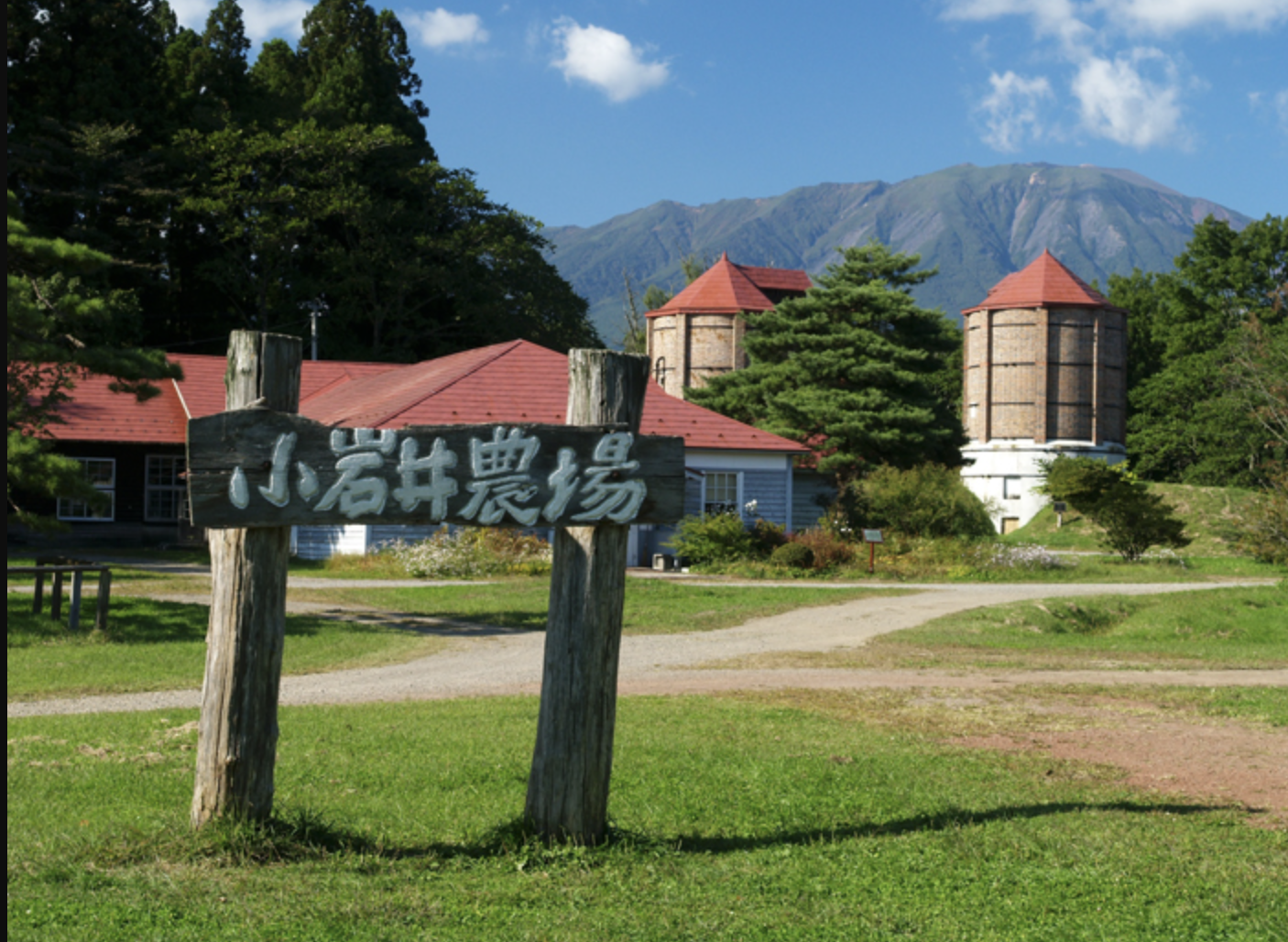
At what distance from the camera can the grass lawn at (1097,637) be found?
14.2 m

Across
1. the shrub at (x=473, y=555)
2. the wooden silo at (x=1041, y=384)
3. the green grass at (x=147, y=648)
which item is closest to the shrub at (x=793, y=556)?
the shrub at (x=473, y=555)

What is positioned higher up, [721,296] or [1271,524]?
[721,296]

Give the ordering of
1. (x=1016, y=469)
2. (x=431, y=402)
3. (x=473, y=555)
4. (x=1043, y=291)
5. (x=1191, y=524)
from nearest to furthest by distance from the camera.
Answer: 1. (x=473, y=555)
2. (x=431, y=402)
3. (x=1191, y=524)
4. (x=1043, y=291)
5. (x=1016, y=469)

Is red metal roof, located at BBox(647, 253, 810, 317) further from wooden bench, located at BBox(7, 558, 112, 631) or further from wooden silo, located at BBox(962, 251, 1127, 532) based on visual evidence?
wooden bench, located at BBox(7, 558, 112, 631)

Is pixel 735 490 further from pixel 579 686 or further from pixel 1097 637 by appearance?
pixel 579 686

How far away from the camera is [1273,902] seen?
4957 millimetres

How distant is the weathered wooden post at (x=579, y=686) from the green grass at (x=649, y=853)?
177 mm

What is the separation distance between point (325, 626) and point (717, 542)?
12.9 m

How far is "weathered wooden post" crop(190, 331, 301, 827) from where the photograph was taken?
5.40 meters

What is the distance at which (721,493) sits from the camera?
30312mm

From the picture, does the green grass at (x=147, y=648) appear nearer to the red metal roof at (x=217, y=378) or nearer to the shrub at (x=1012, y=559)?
the shrub at (x=1012, y=559)

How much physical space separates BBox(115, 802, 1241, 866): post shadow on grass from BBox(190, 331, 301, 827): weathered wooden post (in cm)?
11

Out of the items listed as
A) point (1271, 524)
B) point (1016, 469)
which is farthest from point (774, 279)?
point (1271, 524)

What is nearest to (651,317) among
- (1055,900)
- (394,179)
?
(394,179)
